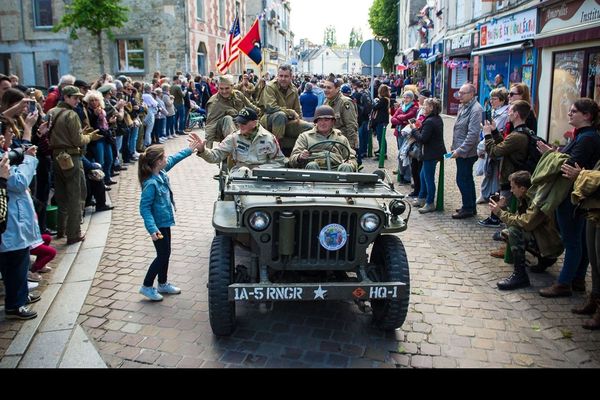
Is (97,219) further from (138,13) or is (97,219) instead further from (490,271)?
(138,13)

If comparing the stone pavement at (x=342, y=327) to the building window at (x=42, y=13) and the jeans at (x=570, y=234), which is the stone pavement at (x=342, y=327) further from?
the building window at (x=42, y=13)

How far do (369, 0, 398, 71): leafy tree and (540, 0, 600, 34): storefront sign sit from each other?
41.7 meters

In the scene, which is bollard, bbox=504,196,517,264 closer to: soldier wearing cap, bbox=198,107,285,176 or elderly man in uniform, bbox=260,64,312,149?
soldier wearing cap, bbox=198,107,285,176

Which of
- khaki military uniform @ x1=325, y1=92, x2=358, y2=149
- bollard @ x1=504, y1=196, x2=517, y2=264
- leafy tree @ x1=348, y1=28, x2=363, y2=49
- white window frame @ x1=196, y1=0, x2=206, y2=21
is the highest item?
leafy tree @ x1=348, y1=28, x2=363, y2=49

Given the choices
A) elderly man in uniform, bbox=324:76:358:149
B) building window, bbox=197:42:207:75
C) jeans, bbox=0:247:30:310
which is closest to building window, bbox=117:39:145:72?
building window, bbox=197:42:207:75

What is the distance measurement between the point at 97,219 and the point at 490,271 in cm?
558

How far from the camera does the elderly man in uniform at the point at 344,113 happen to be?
30.9 feet

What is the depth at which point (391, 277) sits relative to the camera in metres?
4.44

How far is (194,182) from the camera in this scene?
11.1 meters

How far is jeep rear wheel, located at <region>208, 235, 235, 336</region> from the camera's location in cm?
427

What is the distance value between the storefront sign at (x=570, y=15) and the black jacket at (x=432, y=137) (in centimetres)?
474

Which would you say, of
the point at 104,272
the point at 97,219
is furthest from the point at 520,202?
the point at 97,219

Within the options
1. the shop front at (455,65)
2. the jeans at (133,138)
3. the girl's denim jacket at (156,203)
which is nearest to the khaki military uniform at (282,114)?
the girl's denim jacket at (156,203)
